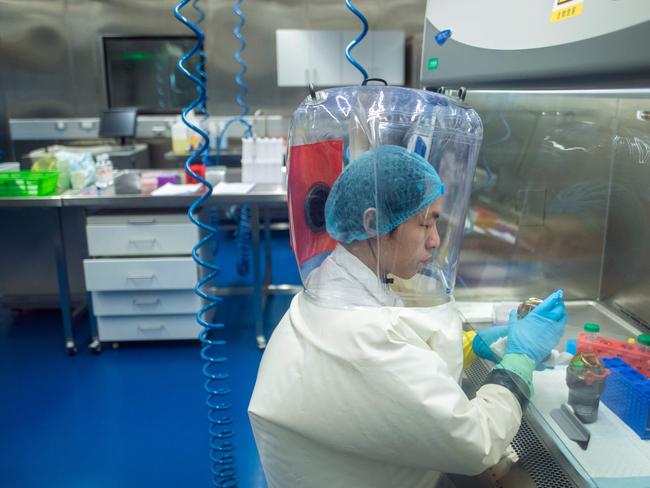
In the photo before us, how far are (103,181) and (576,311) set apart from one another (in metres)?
2.52

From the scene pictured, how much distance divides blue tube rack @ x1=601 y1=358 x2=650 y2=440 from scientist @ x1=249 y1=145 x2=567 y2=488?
0.12m

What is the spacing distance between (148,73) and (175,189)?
3.69 meters

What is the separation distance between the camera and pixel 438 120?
3.39 feet

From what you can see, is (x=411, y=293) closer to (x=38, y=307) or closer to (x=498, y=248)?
(x=498, y=248)

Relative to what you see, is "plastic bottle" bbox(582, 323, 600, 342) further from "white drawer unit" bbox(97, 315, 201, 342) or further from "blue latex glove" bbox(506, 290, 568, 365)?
"white drawer unit" bbox(97, 315, 201, 342)

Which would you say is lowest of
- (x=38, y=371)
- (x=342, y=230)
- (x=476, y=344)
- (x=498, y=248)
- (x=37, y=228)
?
(x=38, y=371)

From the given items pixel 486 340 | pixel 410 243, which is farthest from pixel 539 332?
pixel 410 243

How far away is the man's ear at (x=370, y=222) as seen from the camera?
93 cm

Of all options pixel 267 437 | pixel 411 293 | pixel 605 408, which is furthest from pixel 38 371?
pixel 605 408

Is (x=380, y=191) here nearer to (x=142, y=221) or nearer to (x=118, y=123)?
(x=142, y=221)

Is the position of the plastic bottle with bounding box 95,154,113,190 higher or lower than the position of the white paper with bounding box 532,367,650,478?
higher

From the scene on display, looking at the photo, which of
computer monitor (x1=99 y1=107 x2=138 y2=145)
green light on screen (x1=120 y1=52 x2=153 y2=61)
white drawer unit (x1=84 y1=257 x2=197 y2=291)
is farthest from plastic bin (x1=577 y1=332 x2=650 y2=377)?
green light on screen (x1=120 y1=52 x2=153 y2=61)

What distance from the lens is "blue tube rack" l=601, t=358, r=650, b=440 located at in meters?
0.90

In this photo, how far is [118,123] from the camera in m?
5.14
